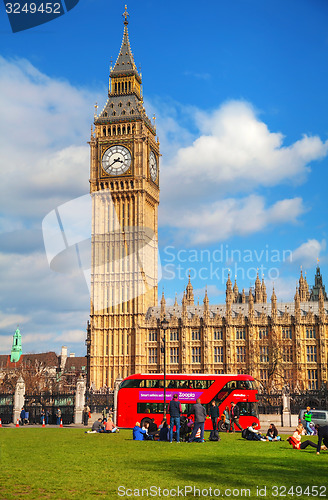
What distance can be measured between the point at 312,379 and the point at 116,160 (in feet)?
135

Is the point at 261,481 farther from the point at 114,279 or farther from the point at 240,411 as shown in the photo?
the point at 114,279

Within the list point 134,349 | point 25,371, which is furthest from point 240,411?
Answer: point 25,371

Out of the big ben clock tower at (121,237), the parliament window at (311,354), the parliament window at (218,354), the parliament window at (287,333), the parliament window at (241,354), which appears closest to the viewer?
the parliament window at (311,354)

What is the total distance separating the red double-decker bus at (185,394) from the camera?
39281 mm

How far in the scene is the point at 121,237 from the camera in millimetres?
91875

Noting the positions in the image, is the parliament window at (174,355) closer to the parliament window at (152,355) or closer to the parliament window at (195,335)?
the parliament window at (152,355)

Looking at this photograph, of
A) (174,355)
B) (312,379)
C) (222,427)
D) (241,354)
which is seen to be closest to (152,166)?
(174,355)

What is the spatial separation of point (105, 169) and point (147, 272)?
16261 mm

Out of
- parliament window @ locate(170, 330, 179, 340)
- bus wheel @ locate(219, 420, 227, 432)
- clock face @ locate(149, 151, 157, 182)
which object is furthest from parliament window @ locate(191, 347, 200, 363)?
bus wheel @ locate(219, 420, 227, 432)

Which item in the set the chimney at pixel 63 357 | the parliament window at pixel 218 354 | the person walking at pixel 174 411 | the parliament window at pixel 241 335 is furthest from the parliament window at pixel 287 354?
the chimney at pixel 63 357

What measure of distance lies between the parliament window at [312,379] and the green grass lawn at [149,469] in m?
56.4

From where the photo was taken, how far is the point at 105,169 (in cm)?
9381

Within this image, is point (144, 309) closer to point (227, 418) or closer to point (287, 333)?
point (287, 333)

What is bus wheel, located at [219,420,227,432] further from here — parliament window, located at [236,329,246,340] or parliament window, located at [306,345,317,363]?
parliament window, located at [236,329,246,340]
